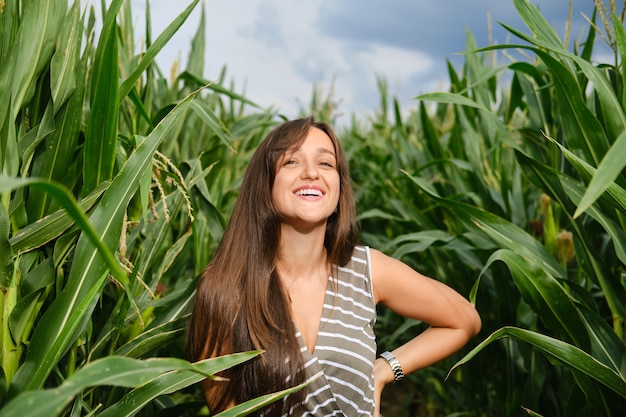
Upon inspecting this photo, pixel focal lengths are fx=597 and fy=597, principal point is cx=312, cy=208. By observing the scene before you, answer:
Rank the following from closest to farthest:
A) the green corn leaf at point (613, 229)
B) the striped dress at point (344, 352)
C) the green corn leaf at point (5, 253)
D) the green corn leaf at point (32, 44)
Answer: the green corn leaf at point (5, 253) < the green corn leaf at point (32, 44) < the green corn leaf at point (613, 229) < the striped dress at point (344, 352)

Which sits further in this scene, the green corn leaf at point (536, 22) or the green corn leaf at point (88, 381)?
the green corn leaf at point (536, 22)

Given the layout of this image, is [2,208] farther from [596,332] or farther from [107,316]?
[596,332]

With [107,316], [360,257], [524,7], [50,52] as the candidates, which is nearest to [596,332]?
[360,257]

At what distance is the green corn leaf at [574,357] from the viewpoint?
93cm

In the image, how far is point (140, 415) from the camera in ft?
4.32

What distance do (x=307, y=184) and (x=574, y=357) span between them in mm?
567

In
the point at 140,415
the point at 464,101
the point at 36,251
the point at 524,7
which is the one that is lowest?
the point at 140,415

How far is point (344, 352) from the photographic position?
1.16 meters

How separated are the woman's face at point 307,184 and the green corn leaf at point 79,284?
412 millimetres

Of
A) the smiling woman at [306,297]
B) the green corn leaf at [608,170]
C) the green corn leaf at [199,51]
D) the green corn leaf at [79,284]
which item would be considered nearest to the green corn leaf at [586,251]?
the smiling woman at [306,297]

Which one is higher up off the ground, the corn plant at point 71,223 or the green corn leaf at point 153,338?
the corn plant at point 71,223

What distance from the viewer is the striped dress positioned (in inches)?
44.8

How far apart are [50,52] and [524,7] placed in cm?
87

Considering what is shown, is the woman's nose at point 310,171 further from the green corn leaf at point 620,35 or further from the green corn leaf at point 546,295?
the green corn leaf at point 620,35
